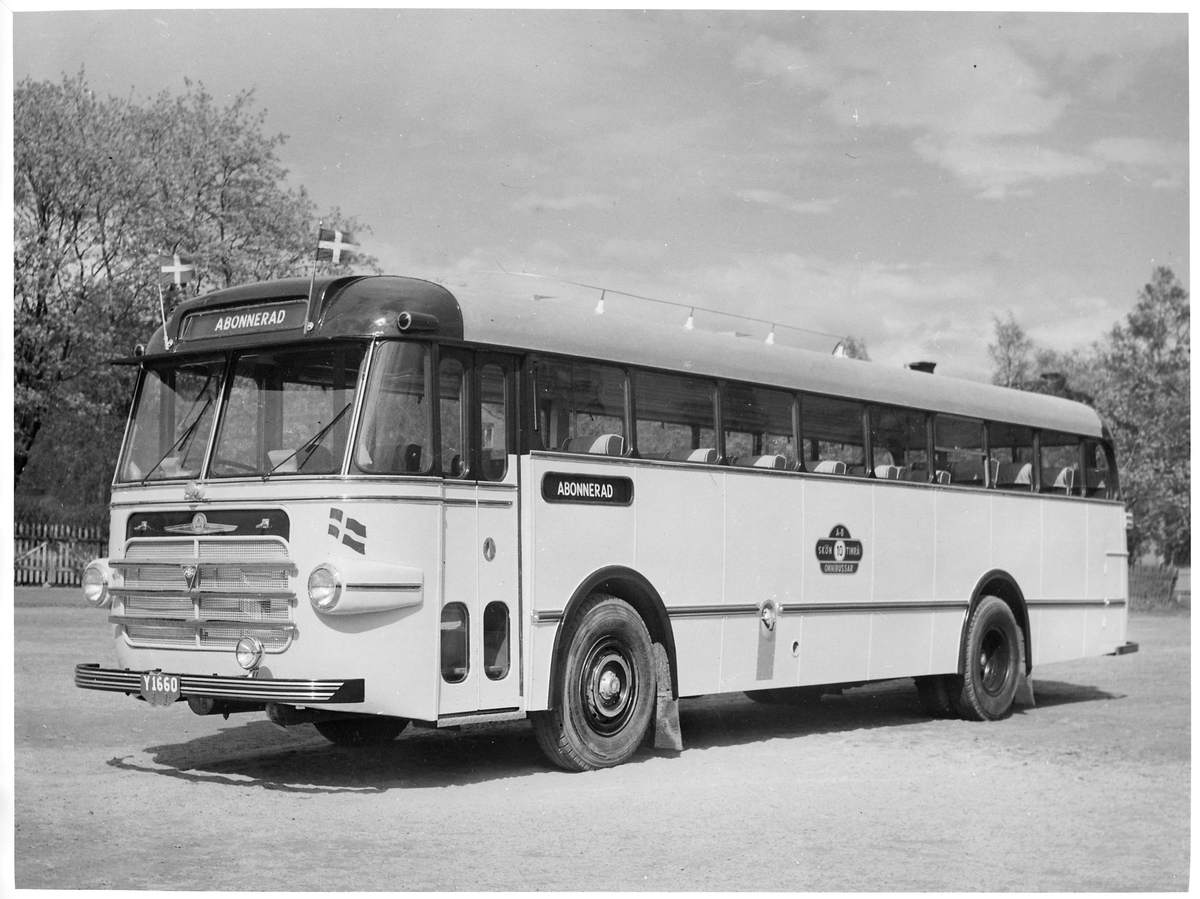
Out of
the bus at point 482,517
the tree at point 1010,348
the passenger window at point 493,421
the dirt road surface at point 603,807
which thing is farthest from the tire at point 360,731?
the tree at point 1010,348

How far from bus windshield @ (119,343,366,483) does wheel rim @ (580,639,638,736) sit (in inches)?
97.7

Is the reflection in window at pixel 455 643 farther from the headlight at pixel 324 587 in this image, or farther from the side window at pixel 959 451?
the side window at pixel 959 451

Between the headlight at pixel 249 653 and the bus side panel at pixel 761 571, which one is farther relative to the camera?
the bus side panel at pixel 761 571

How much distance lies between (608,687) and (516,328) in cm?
258

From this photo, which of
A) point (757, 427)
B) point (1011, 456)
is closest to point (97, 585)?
point (757, 427)

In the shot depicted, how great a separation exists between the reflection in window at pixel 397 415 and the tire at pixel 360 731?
8.69 feet

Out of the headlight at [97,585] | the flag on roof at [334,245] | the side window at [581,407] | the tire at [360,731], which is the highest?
the flag on roof at [334,245]

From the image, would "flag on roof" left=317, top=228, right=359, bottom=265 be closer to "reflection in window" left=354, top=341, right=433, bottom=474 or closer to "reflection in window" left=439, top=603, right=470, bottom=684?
"reflection in window" left=354, top=341, right=433, bottom=474

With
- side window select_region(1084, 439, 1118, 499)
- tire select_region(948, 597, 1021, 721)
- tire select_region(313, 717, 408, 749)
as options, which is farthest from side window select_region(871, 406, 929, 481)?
tire select_region(313, 717, 408, 749)

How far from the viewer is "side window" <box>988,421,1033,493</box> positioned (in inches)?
595

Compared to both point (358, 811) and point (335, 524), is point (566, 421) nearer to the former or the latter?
point (335, 524)

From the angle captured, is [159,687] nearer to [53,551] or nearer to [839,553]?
[839,553]

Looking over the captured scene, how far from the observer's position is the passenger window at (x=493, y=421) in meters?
9.91

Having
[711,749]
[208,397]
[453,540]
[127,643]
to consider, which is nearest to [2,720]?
[127,643]
